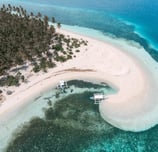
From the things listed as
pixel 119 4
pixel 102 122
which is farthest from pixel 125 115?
pixel 119 4

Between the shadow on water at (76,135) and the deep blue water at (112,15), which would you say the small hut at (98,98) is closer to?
the shadow on water at (76,135)

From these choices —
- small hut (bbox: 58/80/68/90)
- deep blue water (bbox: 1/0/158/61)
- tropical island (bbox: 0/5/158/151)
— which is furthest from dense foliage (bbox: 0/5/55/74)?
deep blue water (bbox: 1/0/158/61)

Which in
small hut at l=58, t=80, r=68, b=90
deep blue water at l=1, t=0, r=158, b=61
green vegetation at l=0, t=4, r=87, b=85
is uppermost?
deep blue water at l=1, t=0, r=158, b=61

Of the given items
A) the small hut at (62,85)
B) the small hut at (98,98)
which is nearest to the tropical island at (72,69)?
the small hut at (98,98)

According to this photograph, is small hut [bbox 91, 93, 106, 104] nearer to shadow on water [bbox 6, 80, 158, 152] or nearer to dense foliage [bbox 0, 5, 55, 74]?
shadow on water [bbox 6, 80, 158, 152]

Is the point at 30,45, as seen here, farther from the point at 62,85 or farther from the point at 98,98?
the point at 98,98
